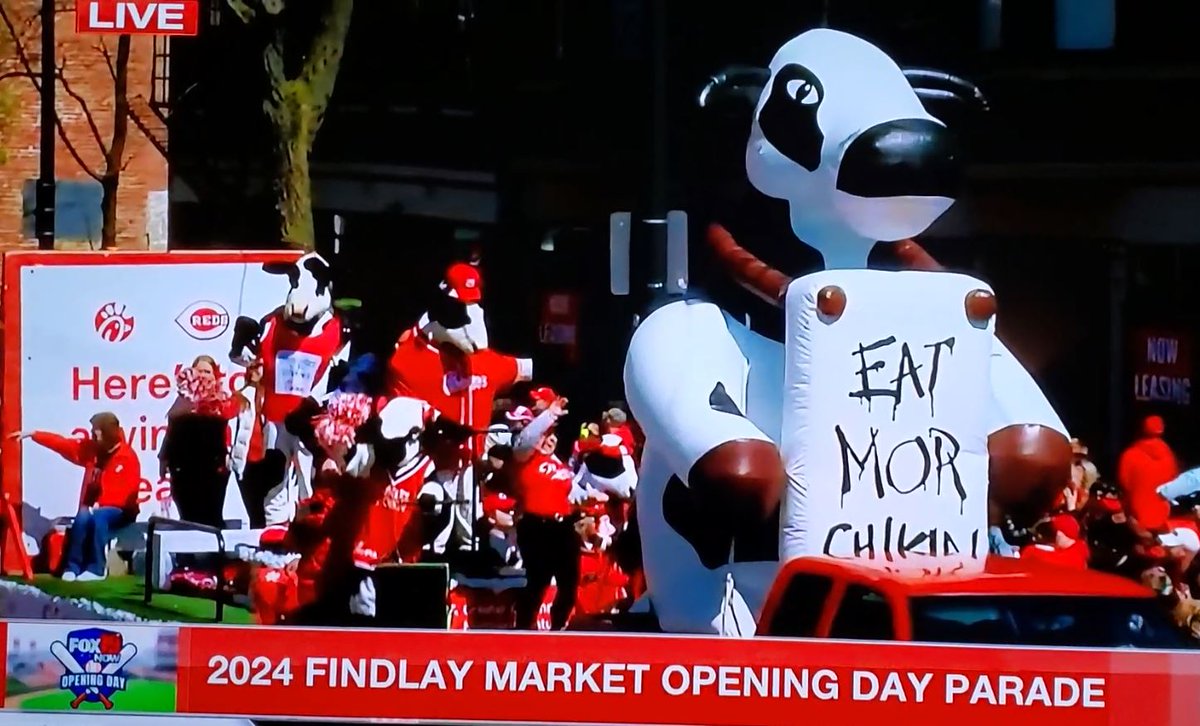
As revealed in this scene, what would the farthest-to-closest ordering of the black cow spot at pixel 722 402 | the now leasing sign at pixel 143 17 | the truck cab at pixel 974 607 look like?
the now leasing sign at pixel 143 17
the black cow spot at pixel 722 402
the truck cab at pixel 974 607

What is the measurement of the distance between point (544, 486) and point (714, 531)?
495 mm

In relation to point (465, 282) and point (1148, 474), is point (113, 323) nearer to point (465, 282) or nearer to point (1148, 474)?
point (465, 282)

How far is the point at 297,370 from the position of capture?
16.1ft

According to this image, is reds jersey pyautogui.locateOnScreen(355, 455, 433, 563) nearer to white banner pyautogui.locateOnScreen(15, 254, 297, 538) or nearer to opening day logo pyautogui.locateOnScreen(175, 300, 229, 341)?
white banner pyautogui.locateOnScreen(15, 254, 297, 538)

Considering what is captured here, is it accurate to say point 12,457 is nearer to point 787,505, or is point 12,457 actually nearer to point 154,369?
point 154,369

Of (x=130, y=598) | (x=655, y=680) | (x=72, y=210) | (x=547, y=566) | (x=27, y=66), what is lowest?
(x=655, y=680)

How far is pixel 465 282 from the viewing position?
4836 millimetres

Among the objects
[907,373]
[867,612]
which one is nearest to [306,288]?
[907,373]

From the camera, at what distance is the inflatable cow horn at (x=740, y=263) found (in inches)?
188

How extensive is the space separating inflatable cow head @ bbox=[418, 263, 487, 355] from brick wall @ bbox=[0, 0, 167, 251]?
0.84 metres

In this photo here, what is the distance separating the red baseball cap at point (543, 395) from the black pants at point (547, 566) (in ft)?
1.09

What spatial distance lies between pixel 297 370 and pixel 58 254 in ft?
2.44

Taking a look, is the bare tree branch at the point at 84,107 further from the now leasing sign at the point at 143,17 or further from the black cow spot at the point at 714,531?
the black cow spot at the point at 714,531

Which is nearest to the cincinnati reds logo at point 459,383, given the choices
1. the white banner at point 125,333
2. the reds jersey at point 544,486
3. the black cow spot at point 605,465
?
the reds jersey at point 544,486
